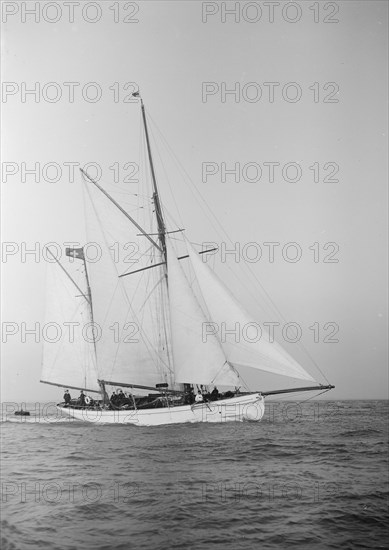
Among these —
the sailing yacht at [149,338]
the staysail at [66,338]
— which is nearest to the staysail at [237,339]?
the sailing yacht at [149,338]

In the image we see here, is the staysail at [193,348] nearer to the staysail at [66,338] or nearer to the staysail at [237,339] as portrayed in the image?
the staysail at [237,339]

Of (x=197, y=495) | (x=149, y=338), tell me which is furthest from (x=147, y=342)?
(x=197, y=495)

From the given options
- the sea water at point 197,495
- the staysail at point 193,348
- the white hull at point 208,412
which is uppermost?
the staysail at point 193,348

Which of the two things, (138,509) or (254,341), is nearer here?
(138,509)

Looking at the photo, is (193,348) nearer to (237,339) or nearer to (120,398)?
(237,339)

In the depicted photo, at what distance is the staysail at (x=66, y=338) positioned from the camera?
28.7 meters

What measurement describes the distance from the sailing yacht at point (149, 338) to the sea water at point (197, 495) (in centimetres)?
602

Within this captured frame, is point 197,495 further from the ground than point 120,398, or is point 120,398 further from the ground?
point 197,495

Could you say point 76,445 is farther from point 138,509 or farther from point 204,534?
point 204,534

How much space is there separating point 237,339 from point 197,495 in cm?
1280

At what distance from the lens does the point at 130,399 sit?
2712 centimetres

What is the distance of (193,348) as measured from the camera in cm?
2342

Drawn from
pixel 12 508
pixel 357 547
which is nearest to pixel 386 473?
pixel 357 547

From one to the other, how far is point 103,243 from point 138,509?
1730 centimetres
